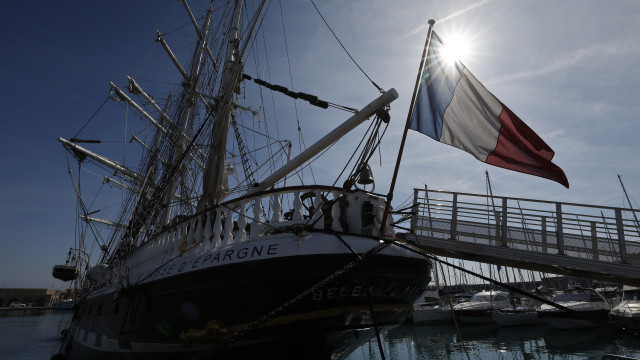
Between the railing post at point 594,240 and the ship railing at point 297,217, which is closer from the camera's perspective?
the ship railing at point 297,217

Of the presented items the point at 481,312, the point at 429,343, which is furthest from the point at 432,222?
the point at 481,312

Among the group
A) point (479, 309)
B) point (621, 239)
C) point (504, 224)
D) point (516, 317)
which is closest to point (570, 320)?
point (516, 317)

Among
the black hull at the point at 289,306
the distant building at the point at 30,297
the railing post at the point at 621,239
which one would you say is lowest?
the distant building at the point at 30,297

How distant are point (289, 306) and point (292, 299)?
3.8 inches

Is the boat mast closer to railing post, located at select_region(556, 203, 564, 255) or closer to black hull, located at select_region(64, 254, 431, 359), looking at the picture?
black hull, located at select_region(64, 254, 431, 359)

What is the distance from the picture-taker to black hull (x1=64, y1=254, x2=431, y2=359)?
15.0 ft

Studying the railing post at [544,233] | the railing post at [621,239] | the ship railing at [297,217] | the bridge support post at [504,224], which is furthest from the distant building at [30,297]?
the railing post at [621,239]

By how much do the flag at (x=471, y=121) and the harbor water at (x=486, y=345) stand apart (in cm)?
1029

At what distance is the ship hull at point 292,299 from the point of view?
14.9ft

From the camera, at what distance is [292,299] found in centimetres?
414

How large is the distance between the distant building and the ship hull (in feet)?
296

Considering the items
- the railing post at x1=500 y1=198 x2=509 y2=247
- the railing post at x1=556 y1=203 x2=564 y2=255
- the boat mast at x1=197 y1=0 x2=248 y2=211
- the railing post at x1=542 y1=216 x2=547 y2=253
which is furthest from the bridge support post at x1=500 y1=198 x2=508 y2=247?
the boat mast at x1=197 y1=0 x2=248 y2=211

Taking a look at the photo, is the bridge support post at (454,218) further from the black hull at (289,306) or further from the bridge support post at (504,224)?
the black hull at (289,306)

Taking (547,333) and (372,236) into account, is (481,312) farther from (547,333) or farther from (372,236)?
(372,236)
